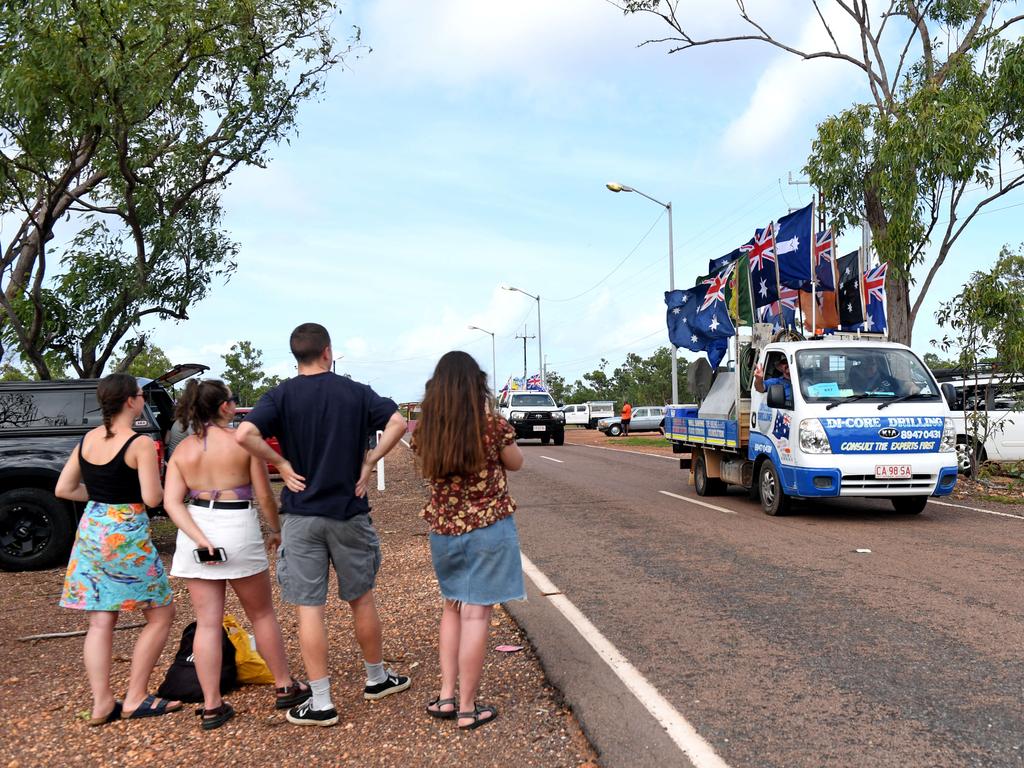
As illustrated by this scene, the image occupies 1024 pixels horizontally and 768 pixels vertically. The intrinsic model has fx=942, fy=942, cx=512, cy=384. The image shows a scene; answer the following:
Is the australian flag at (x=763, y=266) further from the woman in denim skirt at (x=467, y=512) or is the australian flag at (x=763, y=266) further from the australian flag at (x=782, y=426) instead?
the woman in denim skirt at (x=467, y=512)

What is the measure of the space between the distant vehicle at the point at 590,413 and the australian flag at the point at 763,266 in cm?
4271

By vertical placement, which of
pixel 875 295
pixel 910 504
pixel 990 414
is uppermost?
pixel 875 295

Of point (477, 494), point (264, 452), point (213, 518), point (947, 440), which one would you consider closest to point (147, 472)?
point (213, 518)

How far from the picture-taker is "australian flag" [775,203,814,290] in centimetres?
1480

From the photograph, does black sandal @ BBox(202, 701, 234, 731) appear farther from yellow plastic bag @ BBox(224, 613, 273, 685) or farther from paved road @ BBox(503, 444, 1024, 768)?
paved road @ BBox(503, 444, 1024, 768)

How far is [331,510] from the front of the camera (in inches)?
172

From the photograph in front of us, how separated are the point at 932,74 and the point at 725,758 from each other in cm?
1644

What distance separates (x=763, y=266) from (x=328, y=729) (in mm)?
12401

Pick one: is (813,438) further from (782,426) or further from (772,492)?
(772,492)

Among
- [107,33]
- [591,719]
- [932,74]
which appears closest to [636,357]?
[932,74]

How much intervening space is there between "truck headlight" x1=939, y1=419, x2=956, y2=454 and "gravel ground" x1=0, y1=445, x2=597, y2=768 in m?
6.57

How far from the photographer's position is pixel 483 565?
4.39 metres

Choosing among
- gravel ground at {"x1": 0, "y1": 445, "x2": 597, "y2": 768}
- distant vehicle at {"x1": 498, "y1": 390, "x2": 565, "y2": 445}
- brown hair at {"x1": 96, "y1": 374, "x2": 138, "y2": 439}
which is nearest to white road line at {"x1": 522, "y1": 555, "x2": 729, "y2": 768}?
gravel ground at {"x1": 0, "y1": 445, "x2": 597, "y2": 768}

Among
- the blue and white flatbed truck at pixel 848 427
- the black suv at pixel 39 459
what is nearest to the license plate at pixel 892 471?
Result: the blue and white flatbed truck at pixel 848 427
